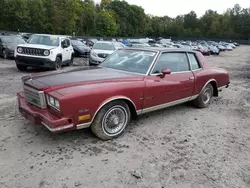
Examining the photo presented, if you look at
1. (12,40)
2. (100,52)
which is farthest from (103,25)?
(100,52)

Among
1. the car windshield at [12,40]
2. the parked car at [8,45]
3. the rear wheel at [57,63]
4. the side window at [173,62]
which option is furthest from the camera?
the car windshield at [12,40]

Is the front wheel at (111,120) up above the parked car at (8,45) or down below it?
below

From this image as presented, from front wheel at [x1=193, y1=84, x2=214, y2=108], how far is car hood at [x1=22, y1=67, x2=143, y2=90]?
231cm

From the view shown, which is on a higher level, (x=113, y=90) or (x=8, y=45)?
(x=8, y=45)

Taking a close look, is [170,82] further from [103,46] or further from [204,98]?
[103,46]

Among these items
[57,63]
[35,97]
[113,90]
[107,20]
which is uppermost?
[107,20]

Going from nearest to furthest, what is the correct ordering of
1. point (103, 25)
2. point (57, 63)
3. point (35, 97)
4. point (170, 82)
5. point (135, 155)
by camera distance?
1. point (135, 155)
2. point (35, 97)
3. point (170, 82)
4. point (57, 63)
5. point (103, 25)

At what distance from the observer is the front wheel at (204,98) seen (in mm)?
5858

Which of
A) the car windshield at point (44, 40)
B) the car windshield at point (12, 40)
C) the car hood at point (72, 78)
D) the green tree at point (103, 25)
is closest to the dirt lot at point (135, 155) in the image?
the car hood at point (72, 78)

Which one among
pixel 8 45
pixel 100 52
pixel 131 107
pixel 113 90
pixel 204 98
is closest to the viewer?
pixel 113 90

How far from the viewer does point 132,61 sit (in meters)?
4.79

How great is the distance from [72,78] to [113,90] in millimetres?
758

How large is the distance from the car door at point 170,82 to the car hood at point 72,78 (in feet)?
1.18

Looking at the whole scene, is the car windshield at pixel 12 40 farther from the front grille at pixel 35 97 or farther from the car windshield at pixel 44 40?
the front grille at pixel 35 97
